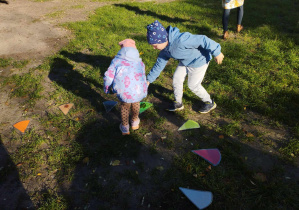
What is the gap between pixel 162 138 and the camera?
125 inches

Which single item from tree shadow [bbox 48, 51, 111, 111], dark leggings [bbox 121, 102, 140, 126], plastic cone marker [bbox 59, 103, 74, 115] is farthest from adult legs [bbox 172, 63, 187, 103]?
plastic cone marker [bbox 59, 103, 74, 115]

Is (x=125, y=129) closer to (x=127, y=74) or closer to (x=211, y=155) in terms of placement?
(x=127, y=74)

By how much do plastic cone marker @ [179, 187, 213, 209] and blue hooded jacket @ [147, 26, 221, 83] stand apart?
1589 mm

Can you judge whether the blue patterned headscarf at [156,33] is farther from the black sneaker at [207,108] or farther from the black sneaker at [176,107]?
the black sneaker at [207,108]

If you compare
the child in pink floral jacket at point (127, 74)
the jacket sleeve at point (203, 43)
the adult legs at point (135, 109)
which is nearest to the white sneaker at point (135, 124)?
the adult legs at point (135, 109)

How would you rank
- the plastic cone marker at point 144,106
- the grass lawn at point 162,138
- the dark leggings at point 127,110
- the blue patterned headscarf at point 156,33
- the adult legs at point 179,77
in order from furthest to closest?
1. the plastic cone marker at point 144,106
2. the adult legs at point 179,77
3. the dark leggings at point 127,110
4. the blue patterned headscarf at point 156,33
5. the grass lawn at point 162,138

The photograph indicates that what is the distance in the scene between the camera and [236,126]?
3.29 m

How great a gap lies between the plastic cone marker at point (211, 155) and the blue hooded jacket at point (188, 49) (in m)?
1.13

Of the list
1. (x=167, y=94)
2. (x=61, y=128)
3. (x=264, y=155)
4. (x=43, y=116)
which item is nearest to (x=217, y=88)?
(x=167, y=94)

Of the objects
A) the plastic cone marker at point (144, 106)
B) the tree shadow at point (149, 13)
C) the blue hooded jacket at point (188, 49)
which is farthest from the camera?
the tree shadow at point (149, 13)

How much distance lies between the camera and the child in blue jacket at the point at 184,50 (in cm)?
274

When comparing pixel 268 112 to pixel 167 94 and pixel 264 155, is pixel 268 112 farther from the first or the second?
pixel 167 94

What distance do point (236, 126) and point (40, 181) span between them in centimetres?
268

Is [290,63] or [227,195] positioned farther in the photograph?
[290,63]
